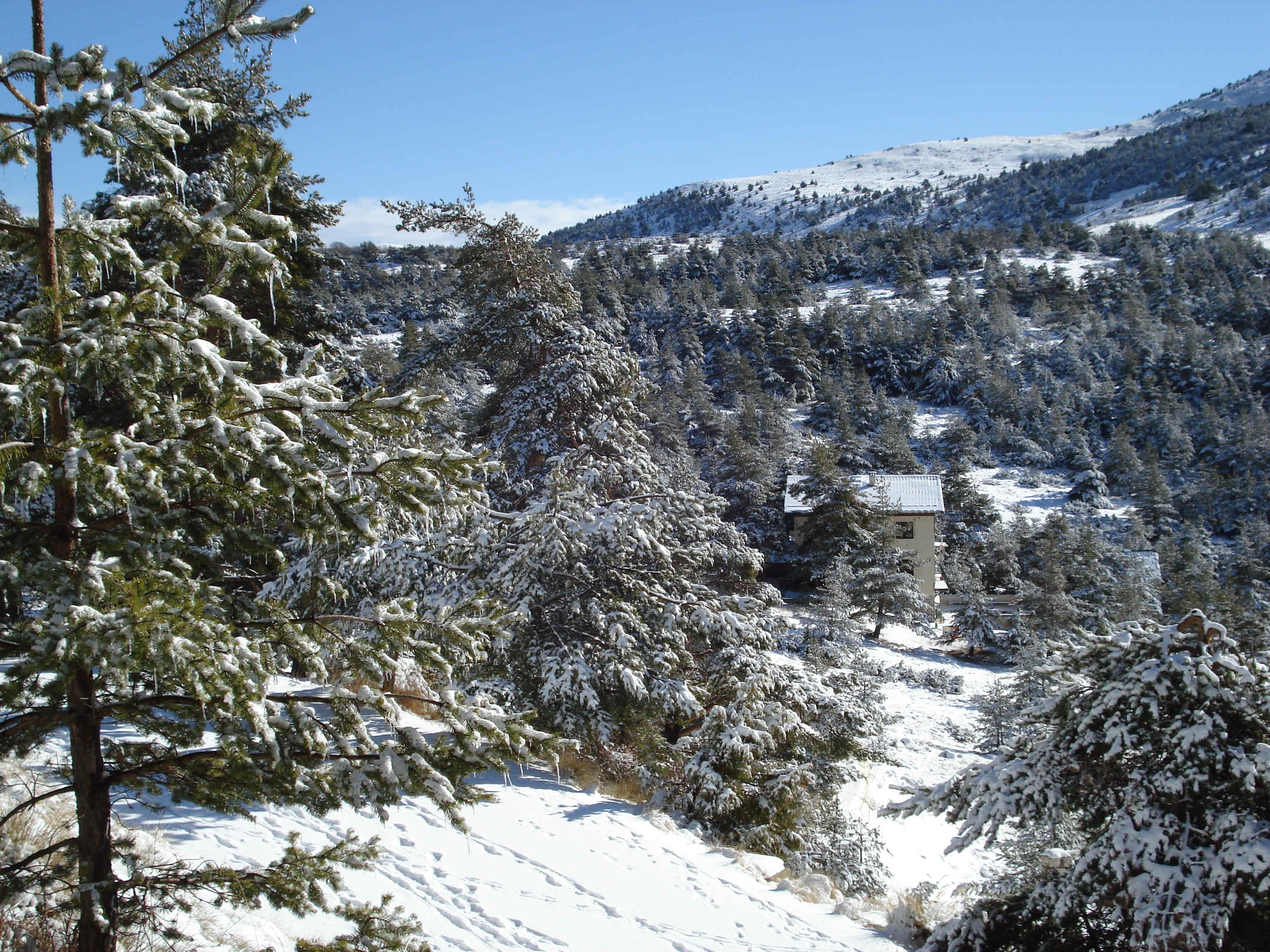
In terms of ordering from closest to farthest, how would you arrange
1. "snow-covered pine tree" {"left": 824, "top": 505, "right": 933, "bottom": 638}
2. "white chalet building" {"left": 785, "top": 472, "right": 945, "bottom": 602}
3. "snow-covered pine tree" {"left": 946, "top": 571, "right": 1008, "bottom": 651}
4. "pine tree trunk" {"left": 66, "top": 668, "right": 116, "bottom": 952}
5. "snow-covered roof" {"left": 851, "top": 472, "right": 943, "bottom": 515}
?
1. "pine tree trunk" {"left": 66, "top": 668, "right": 116, "bottom": 952}
2. "snow-covered pine tree" {"left": 946, "top": 571, "right": 1008, "bottom": 651}
3. "snow-covered pine tree" {"left": 824, "top": 505, "right": 933, "bottom": 638}
4. "snow-covered roof" {"left": 851, "top": 472, "right": 943, "bottom": 515}
5. "white chalet building" {"left": 785, "top": 472, "right": 945, "bottom": 602}

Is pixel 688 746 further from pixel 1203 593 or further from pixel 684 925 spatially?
pixel 1203 593

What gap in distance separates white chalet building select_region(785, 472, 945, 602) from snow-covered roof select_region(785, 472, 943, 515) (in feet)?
0.07

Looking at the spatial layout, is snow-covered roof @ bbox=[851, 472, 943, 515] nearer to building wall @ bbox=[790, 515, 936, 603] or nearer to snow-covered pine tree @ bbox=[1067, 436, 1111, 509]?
building wall @ bbox=[790, 515, 936, 603]

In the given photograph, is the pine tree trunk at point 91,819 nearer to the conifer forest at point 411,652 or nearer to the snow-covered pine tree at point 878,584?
the conifer forest at point 411,652

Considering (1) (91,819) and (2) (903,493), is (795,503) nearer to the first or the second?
(2) (903,493)

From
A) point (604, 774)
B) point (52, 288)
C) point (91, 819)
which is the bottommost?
point (604, 774)

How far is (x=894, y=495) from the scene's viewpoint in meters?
40.7

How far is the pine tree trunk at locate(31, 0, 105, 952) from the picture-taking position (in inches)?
107

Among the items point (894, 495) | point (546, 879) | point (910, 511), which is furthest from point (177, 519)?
point (894, 495)

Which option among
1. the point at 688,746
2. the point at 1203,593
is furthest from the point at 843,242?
the point at 688,746

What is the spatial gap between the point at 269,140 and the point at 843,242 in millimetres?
123728

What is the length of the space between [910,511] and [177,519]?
39.5 metres

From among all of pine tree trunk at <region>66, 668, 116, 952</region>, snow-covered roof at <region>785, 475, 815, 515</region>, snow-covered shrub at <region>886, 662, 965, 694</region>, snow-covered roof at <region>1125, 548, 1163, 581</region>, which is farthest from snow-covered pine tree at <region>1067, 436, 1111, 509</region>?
pine tree trunk at <region>66, 668, 116, 952</region>

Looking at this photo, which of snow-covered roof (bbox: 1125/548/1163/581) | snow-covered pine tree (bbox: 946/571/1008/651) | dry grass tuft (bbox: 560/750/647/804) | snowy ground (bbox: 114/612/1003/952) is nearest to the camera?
snowy ground (bbox: 114/612/1003/952)
